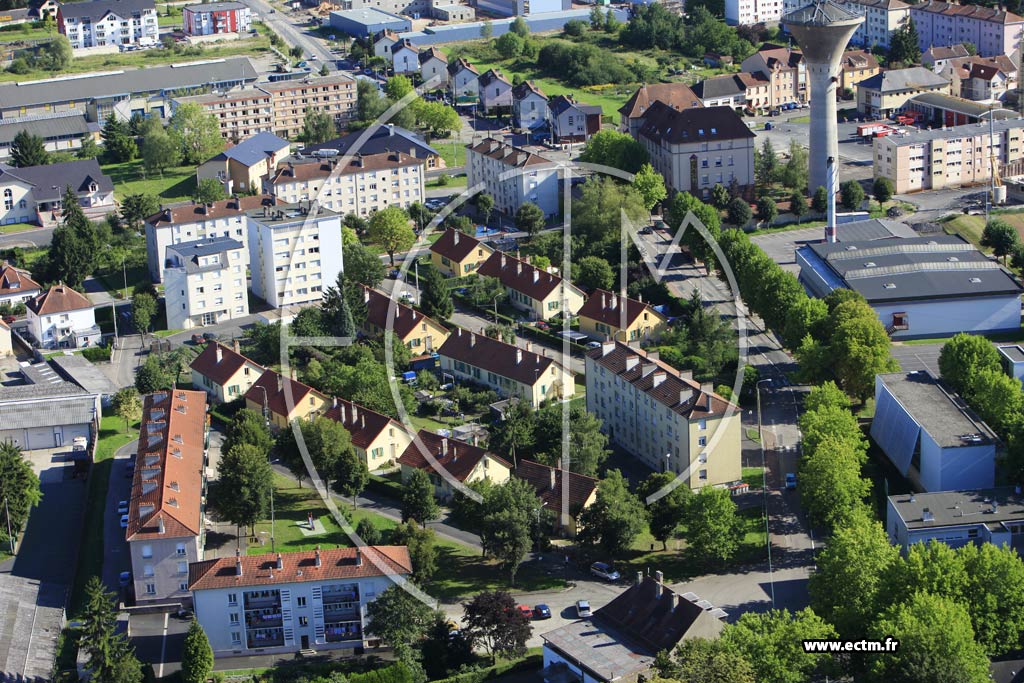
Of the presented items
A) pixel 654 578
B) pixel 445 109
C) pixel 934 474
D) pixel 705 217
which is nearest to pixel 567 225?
pixel 705 217

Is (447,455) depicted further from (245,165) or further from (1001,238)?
(245,165)

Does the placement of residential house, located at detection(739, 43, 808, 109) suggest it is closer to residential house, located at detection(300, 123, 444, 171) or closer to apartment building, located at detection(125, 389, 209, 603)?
residential house, located at detection(300, 123, 444, 171)

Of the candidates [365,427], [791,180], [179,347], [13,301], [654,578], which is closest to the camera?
[654,578]

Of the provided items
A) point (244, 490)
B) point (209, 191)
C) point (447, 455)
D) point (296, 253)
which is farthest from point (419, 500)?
point (209, 191)

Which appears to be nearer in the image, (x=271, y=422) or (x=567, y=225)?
(x=271, y=422)

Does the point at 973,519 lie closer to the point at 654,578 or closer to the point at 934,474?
the point at 934,474

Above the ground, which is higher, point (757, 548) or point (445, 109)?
point (445, 109)

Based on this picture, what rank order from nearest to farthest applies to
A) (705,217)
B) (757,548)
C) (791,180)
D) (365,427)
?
(757,548) < (365,427) < (705,217) < (791,180)
